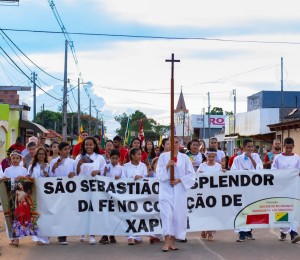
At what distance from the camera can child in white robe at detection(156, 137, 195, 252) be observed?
10844 mm

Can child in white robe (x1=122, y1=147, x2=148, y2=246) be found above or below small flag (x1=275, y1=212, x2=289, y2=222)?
above

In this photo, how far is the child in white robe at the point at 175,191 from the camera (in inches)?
427

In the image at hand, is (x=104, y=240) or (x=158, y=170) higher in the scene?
(x=158, y=170)

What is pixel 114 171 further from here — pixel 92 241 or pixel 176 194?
pixel 176 194

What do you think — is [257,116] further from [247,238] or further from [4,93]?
[247,238]

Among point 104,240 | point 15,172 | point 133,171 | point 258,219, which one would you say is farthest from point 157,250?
point 15,172

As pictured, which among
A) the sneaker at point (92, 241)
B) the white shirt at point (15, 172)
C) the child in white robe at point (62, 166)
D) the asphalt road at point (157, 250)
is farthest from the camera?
the child in white robe at point (62, 166)

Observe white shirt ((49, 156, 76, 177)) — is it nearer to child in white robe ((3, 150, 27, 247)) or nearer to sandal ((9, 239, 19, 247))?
child in white robe ((3, 150, 27, 247))

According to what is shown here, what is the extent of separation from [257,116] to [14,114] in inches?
1026

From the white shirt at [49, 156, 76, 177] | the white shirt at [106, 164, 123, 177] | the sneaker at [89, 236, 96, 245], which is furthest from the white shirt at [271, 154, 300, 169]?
the white shirt at [49, 156, 76, 177]

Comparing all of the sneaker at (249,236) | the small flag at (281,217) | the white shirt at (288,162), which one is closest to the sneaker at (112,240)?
the sneaker at (249,236)

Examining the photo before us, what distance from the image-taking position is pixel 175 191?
35.9ft

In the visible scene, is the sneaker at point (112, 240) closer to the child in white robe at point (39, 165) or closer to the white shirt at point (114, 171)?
the white shirt at point (114, 171)

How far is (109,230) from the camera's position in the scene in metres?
11.5
